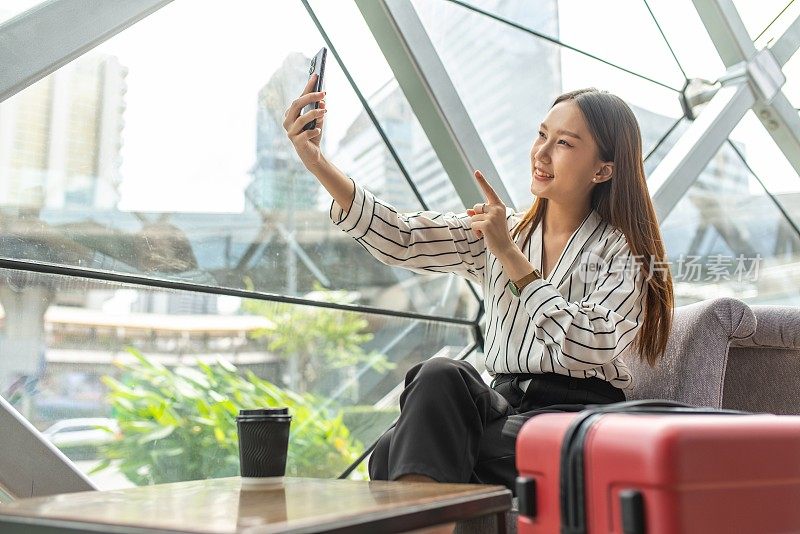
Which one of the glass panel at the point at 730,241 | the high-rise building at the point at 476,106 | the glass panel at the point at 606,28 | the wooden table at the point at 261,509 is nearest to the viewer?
the wooden table at the point at 261,509

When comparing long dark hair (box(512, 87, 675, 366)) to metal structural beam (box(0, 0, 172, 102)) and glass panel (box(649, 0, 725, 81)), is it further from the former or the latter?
glass panel (box(649, 0, 725, 81))

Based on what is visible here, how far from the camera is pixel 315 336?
9.55 ft

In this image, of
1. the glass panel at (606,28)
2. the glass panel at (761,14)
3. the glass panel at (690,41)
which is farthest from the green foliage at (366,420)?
the glass panel at (761,14)

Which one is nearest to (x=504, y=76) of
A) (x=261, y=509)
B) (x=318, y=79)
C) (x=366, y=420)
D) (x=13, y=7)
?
(x=366, y=420)

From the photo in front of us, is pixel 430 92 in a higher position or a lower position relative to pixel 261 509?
higher

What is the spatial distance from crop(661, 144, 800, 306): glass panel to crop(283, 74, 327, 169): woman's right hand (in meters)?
2.88

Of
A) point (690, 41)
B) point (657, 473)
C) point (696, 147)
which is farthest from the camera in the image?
point (690, 41)

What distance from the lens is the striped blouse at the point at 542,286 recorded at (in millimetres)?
1920

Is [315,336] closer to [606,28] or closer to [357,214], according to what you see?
[357,214]

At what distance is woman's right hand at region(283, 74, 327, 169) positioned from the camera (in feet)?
6.86

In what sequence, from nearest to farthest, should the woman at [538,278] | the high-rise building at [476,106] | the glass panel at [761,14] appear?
the woman at [538,278]
the high-rise building at [476,106]
the glass panel at [761,14]

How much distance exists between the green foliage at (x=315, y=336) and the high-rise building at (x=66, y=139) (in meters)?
0.63

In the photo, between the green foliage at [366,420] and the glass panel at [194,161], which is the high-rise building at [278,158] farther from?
the green foliage at [366,420]

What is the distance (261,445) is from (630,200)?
1230 mm
